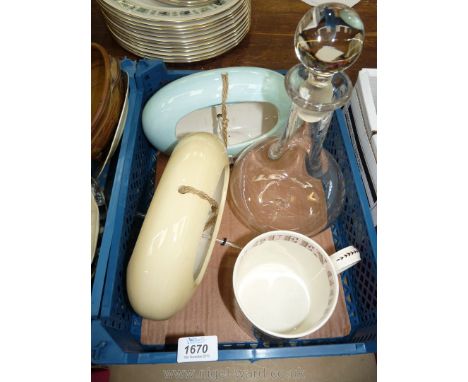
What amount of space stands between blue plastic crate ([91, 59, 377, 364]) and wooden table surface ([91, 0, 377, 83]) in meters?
0.11

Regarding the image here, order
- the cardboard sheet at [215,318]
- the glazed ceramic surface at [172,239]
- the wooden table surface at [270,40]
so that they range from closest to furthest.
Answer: the glazed ceramic surface at [172,239] → the cardboard sheet at [215,318] → the wooden table surface at [270,40]

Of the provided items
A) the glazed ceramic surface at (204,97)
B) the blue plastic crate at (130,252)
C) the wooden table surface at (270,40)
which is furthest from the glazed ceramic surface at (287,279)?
the wooden table surface at (270,40)

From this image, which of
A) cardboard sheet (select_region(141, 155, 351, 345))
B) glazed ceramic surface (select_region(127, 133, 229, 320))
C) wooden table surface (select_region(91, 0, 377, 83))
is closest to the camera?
glazed ceramic surface (select_region(127, 133, 229, 320))

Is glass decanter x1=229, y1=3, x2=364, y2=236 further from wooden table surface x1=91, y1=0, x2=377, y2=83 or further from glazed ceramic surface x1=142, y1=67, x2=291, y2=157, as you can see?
wooden table surface x1=91, y1=0, x2=377, y2=83

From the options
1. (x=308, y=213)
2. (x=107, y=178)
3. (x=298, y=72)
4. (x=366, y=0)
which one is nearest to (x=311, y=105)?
(x=298, y=72)

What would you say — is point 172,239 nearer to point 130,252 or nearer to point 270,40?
point 130,252

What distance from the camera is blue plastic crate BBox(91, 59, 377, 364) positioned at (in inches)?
13.8

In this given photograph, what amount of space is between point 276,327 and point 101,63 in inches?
15.9

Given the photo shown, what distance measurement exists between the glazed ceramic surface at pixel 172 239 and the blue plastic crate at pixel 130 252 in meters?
0.04

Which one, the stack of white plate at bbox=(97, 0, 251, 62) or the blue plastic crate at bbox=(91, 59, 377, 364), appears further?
the stack of white plate at bbox=(97, 0, 251, 62)

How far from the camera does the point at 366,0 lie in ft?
2.20

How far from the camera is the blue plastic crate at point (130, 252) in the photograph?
349 millimetres

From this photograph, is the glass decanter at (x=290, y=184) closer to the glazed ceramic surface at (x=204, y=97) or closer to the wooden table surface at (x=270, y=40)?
the glazed ceramic surface at (x=204, y=97)

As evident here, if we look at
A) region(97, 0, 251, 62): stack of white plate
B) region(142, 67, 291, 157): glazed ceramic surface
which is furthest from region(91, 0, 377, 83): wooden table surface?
region(142, 67, 291, 157): glazed ceramic surface
